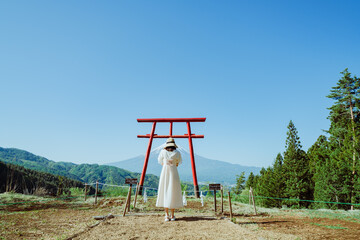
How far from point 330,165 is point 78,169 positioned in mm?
128853

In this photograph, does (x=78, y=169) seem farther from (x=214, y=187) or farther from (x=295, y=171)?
(x=214, y=187)

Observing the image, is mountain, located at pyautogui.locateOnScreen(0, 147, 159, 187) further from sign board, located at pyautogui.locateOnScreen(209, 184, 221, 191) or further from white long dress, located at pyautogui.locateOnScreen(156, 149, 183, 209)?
white long dress, located at pyautogui.locateOnScreen(156, 149, 183, 209)

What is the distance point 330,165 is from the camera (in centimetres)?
2205

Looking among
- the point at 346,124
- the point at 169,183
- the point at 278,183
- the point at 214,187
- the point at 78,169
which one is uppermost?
the point at 346,124

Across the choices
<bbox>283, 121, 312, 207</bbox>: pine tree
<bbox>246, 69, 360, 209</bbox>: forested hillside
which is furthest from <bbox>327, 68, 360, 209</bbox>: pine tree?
<bbox>283, 121, 312, 207</bbox>: pine tree

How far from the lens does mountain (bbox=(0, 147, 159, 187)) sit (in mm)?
105188

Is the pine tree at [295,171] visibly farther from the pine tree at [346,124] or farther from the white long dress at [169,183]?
the white long dress at [169,183]

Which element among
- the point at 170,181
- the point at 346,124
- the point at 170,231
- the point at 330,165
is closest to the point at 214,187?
the point at 170,181

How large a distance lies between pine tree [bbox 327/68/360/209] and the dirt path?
21.6 metres

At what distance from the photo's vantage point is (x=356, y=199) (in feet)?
69.9

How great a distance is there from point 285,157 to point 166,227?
2939 centimetres

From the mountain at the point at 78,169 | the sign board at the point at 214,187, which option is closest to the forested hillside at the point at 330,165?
the sign board at the point at 214,187

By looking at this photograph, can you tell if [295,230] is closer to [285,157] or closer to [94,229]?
[94,229]

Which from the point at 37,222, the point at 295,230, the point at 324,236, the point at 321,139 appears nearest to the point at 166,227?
the point at 295,230
